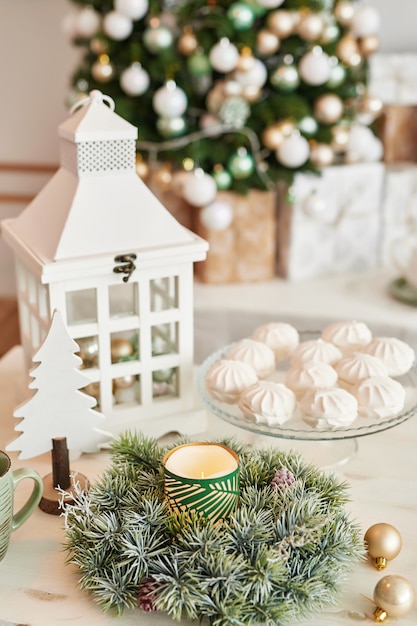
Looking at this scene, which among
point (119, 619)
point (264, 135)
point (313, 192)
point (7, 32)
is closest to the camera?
point (119, 619)

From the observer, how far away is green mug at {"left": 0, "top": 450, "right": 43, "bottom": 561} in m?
0.86

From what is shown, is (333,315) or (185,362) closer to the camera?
(185,362)

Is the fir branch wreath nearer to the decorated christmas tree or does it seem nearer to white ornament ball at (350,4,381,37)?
the decorated christmas tree

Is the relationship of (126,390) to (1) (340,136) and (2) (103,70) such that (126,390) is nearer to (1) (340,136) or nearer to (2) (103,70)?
(2) (103,70)

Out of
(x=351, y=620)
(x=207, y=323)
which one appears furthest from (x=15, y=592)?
(x=207, y=323)

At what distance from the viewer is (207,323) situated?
2422mm

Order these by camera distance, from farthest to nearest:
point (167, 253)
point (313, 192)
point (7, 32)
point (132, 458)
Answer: point (7, 32) < point (313, 192) < point (167, 253) < point (132, 458)

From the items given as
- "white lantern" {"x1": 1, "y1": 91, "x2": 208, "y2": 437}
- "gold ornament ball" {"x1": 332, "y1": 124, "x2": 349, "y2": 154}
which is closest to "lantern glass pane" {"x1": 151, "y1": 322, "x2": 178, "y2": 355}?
"white lantern" {"x1": 1, "y1": 91, "x2": 208, "y2": 437}

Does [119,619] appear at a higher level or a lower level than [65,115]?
lower

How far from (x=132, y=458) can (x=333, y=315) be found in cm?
→ 142

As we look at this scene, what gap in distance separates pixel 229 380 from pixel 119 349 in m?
0.24

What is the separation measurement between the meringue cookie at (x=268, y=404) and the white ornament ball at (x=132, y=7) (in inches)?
57.3

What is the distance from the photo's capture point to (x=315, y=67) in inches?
86.9

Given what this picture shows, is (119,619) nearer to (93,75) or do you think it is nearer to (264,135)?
(264,135)
